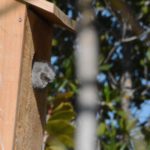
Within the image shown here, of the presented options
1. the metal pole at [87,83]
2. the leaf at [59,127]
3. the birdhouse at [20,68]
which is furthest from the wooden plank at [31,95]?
the metal pole at [87,83]

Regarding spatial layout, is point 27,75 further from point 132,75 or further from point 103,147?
point 132,75

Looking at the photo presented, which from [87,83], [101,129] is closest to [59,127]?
[101,129]

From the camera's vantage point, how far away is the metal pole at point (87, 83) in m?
1.17

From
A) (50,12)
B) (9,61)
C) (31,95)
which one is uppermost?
(50,12)

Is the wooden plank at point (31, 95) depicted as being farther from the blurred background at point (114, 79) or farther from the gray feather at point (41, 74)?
the blurred background at point (114, 79)

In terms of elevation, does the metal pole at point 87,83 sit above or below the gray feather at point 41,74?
below

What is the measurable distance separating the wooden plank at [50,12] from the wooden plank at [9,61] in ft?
0.18

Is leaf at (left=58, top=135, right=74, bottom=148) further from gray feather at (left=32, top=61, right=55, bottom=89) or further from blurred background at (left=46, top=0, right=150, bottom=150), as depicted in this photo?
gray feather at (left=32, top=61, right=55, bottom=89)

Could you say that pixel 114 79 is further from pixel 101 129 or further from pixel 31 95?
pixel 31 95

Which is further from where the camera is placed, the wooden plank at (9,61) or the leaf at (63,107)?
the leaf at (63,107)

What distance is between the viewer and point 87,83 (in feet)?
4.01

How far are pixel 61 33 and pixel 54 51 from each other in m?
0.17

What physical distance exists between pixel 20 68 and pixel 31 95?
0.50 ft

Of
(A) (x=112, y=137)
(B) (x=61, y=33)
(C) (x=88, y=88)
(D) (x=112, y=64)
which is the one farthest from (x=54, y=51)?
(C) (x=88, y=88)
